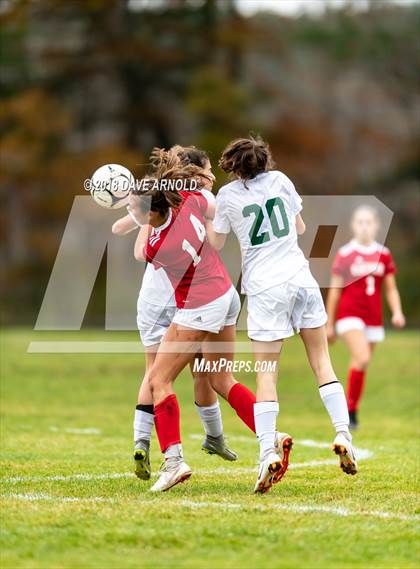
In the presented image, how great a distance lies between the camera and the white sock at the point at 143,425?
20.9 ft

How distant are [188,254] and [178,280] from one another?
0.64 ft

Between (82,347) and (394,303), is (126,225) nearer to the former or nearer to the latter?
(394,303)

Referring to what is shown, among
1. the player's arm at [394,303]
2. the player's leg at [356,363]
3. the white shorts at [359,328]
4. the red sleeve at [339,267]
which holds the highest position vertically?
the red sleeve at [339,267]

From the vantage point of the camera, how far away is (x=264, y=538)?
4.56 metres

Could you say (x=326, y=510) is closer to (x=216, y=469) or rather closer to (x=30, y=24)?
(x=216, y=469)

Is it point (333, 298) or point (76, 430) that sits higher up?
point (333, 298)

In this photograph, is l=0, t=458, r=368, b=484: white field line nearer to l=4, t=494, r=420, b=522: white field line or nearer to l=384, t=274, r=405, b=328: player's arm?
l=4, t=494, r=420, b=522: white field line

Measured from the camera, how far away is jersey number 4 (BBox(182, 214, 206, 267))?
5965 mm

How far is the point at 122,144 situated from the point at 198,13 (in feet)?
16.5

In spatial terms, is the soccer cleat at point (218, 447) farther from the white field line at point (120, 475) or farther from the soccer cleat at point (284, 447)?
the soccer cleat at point (284, 447)

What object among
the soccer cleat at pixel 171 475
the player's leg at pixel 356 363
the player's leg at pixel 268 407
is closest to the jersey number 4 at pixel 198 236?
the player's leg at pixel 268 407

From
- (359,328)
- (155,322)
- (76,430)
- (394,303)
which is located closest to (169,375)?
(155,322)

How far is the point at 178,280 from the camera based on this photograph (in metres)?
6.11

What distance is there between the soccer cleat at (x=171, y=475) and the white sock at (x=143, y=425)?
57 cm
